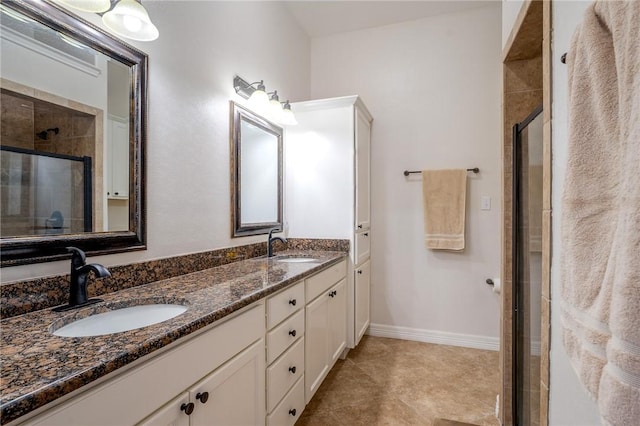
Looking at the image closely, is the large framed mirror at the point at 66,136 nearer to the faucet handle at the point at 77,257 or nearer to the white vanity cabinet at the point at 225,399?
the faucet handle at the point at 77,257

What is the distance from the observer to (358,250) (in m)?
2.54

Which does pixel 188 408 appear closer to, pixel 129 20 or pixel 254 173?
pixel 129 20

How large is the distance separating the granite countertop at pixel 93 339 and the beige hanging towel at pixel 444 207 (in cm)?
165

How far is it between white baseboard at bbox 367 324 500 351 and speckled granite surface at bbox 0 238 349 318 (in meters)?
1.49

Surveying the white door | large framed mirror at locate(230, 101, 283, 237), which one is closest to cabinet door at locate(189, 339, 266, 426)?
the white door

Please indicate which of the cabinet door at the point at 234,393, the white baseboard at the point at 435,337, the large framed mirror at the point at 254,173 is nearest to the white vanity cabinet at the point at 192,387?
the cabinet door at the point at 234,393

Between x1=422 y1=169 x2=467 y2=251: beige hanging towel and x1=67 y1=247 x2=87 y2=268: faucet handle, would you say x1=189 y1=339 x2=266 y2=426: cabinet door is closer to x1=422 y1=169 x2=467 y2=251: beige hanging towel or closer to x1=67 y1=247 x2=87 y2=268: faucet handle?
x1=67 y1=247 x2=87 y2=268: faucet handle

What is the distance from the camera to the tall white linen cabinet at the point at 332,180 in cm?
246

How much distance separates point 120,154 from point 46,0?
516mm

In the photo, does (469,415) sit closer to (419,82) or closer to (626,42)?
(626,42)

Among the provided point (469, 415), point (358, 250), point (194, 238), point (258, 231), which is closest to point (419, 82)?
point (358, 250)

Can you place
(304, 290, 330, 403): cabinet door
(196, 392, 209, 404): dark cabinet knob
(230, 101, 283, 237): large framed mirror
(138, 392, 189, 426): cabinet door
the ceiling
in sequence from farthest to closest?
the ceiling, (230, 101, 283, 237): large framed mirror, (304, 290, 330, 403): cabinet door, (196, 392, 209, 404): dark cabinet knob, (138, 392, 189, 426): cabinet door

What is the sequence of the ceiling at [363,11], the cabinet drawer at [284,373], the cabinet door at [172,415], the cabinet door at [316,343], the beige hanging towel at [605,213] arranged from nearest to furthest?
the beige hanging towel at [605,213] < the cabinet door at [172,415] < the cabinet drawer at [284,373] < the cabinet door at [316,343] < the ceiling at [363,11]

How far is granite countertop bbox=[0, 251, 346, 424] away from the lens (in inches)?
22.3
